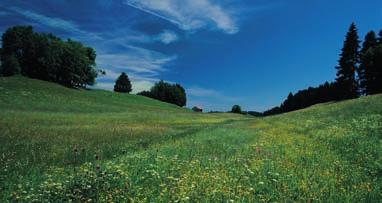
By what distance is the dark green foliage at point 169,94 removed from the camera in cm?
16762

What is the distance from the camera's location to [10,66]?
276 ft

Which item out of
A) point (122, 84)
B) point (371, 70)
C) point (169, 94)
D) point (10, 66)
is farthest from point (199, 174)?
point (169, 94)

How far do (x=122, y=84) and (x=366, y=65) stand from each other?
95.0m

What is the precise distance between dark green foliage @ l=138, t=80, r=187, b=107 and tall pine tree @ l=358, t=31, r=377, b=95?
97.4m

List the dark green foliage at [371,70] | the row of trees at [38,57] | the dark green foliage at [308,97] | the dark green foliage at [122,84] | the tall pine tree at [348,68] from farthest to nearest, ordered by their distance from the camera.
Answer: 1. the dark green foliage at [122,84]
2. the dark green foliage at [308,97]
3. the row of trees at [38,57]
4. the tall pine tree at [348,68]
5. the dark green foliage at [371,70]

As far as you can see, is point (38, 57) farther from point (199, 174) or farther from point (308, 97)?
point (199, 174)

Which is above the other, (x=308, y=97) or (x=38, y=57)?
(x=308, y=97)

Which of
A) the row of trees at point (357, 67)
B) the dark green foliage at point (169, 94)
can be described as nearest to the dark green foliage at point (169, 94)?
the dark green foliage at point (169, 94)

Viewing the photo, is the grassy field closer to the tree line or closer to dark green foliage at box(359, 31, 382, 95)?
dark green foliage at box(359, 31, 382, 95)

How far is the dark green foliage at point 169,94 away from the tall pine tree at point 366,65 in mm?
97427

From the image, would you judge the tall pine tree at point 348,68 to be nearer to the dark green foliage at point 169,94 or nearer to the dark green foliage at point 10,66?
the dark green foliage at point 10,66

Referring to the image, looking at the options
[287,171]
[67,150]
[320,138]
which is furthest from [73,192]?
[320,138]

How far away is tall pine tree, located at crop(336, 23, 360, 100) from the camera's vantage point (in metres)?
76.4

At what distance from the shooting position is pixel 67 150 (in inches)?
572
